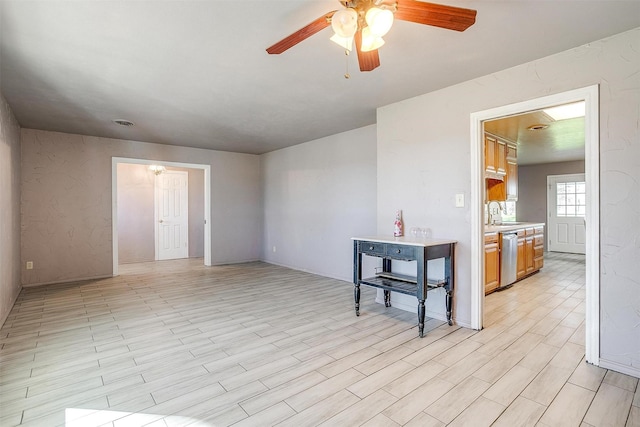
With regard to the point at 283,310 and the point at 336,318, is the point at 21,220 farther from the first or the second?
the point at 336,318

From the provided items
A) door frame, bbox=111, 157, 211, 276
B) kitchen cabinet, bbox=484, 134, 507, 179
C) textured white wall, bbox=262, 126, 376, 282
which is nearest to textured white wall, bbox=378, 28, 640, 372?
textured white wall, bbox=262, 126, 376, 282

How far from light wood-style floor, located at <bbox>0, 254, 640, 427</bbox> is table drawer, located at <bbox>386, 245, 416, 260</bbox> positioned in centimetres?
69

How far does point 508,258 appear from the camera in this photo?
4.40 m

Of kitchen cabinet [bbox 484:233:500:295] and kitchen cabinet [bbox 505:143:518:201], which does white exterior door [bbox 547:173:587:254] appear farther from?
kitchen cabinet [bbox 484:233:500:295]

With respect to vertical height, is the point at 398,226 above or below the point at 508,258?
above

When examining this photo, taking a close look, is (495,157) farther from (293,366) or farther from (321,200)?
(293,366)

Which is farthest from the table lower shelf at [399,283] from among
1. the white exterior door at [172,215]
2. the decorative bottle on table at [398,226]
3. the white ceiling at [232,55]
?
the white exterior door at [172,215]

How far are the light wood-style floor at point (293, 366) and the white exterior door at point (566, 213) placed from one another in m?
4.92

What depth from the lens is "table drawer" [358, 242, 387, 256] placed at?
3.09 meters

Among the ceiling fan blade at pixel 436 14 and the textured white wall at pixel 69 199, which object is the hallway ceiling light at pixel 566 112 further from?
the textured white wall at pixel 69 199

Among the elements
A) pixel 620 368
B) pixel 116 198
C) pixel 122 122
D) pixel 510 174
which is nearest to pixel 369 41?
pixel 620 368

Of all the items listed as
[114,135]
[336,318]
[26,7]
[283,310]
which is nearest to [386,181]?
[336,318]

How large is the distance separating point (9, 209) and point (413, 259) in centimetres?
451

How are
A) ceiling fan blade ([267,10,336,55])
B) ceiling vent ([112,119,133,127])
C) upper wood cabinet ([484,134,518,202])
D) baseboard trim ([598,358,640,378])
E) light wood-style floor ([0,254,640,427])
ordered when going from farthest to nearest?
upper wood cabinet ([484,134,518,202]) < ceiling vent ([112,119,133,127]) < baseboard trim ([598,358,640,378]) < light wood-style floor ([0,254,640,427]) < ceiling fan blade ([267,10,336,55])
